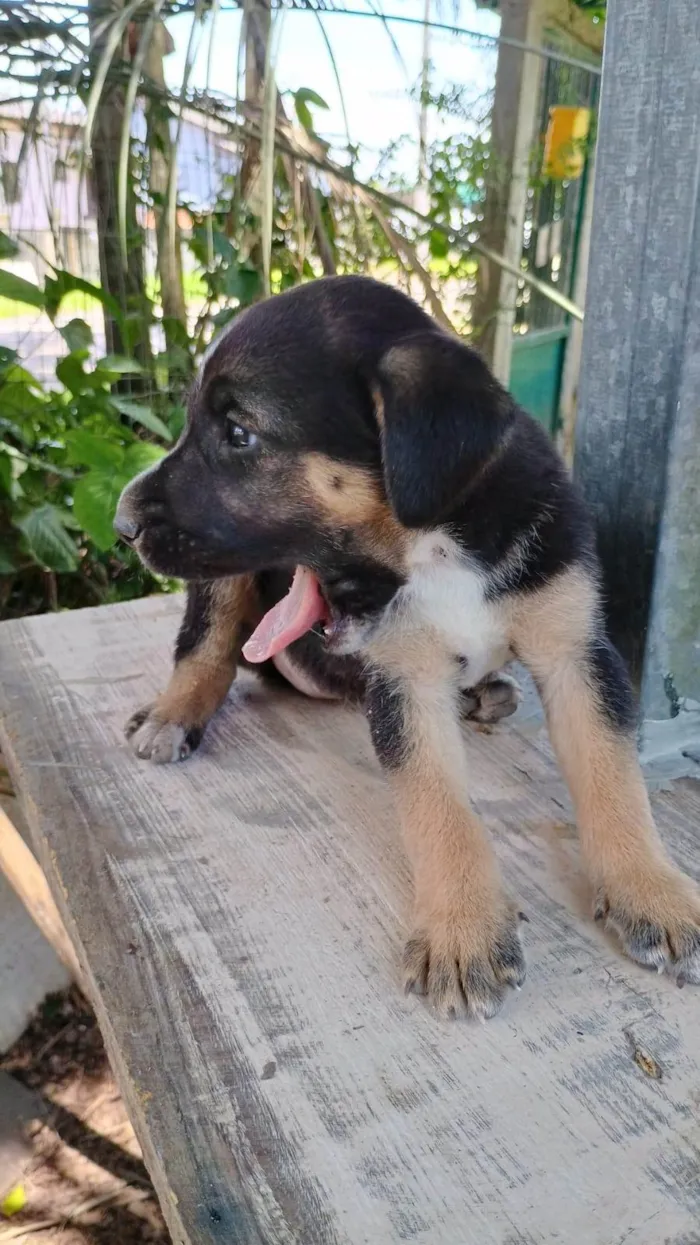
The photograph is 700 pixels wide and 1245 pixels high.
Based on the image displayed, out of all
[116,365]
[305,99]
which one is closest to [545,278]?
[305,99]

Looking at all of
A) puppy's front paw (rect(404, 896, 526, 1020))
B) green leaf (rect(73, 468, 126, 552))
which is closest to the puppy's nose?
puppy's front paw (rect(404, 896, 526, 1020))

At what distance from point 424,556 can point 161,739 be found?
34.2 inches

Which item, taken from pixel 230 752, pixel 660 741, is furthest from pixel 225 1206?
pixel 660 741

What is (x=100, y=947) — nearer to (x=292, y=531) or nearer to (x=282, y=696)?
(x=292, y=531)

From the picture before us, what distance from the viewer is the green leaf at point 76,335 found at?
3670 mm

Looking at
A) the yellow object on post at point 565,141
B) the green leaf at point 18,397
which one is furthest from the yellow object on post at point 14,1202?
→ the yellow object on post at point 565,141

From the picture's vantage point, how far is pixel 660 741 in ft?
7.23

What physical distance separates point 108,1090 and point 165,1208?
1.87 meters

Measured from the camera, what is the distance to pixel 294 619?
203cm

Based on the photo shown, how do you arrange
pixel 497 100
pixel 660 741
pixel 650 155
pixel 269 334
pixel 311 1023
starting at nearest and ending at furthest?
pixel 311 1023 → pixel 269 334 → pixel 650 155 → pixel 660 741 → pixel 497 100

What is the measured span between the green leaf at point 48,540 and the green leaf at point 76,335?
0.67m

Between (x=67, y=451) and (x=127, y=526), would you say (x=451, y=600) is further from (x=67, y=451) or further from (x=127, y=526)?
(x=67, y=451)

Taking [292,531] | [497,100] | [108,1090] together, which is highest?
[497,100]

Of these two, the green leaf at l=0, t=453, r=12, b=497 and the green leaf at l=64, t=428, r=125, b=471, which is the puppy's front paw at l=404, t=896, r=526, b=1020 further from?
the green leaf at l=0, t=453, r=12, b=497
